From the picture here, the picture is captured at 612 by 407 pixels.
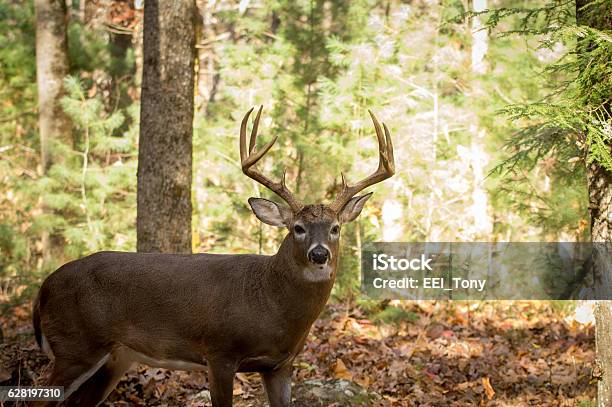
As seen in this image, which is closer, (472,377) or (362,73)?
(472,377)

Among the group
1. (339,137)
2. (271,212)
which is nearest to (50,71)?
(339,137)

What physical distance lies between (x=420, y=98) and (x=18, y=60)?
7.81m

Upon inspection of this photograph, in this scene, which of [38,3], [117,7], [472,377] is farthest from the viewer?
[117,7]

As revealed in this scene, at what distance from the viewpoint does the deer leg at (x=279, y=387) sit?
Result: 589cm

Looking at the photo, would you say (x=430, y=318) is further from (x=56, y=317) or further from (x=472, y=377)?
(x=56, y=317)

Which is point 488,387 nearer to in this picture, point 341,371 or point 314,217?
point 341,371

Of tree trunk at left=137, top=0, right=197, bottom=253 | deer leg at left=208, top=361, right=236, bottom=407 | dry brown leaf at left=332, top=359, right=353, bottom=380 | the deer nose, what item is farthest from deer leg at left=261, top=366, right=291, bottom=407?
tree trunk at left=137, top=0, right=197, bottom=253

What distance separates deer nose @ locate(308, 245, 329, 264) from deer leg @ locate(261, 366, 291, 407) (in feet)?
3.03

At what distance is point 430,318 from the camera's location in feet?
35.3

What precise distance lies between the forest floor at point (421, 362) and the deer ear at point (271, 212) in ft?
4.77

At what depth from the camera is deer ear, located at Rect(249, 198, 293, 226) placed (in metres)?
6.27

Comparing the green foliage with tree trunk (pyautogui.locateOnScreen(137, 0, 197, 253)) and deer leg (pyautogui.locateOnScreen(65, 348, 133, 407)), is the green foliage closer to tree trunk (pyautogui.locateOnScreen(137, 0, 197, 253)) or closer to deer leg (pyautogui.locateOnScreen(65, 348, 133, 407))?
tree trunk (pyautogui.locateOnScreen(137, 0, 197, 253))

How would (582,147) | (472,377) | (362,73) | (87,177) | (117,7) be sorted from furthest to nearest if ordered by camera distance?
(117,7)
(87,177)
(362,73)
(472,377)
(582,147)

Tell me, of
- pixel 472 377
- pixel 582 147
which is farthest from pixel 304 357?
pixel 582 147
